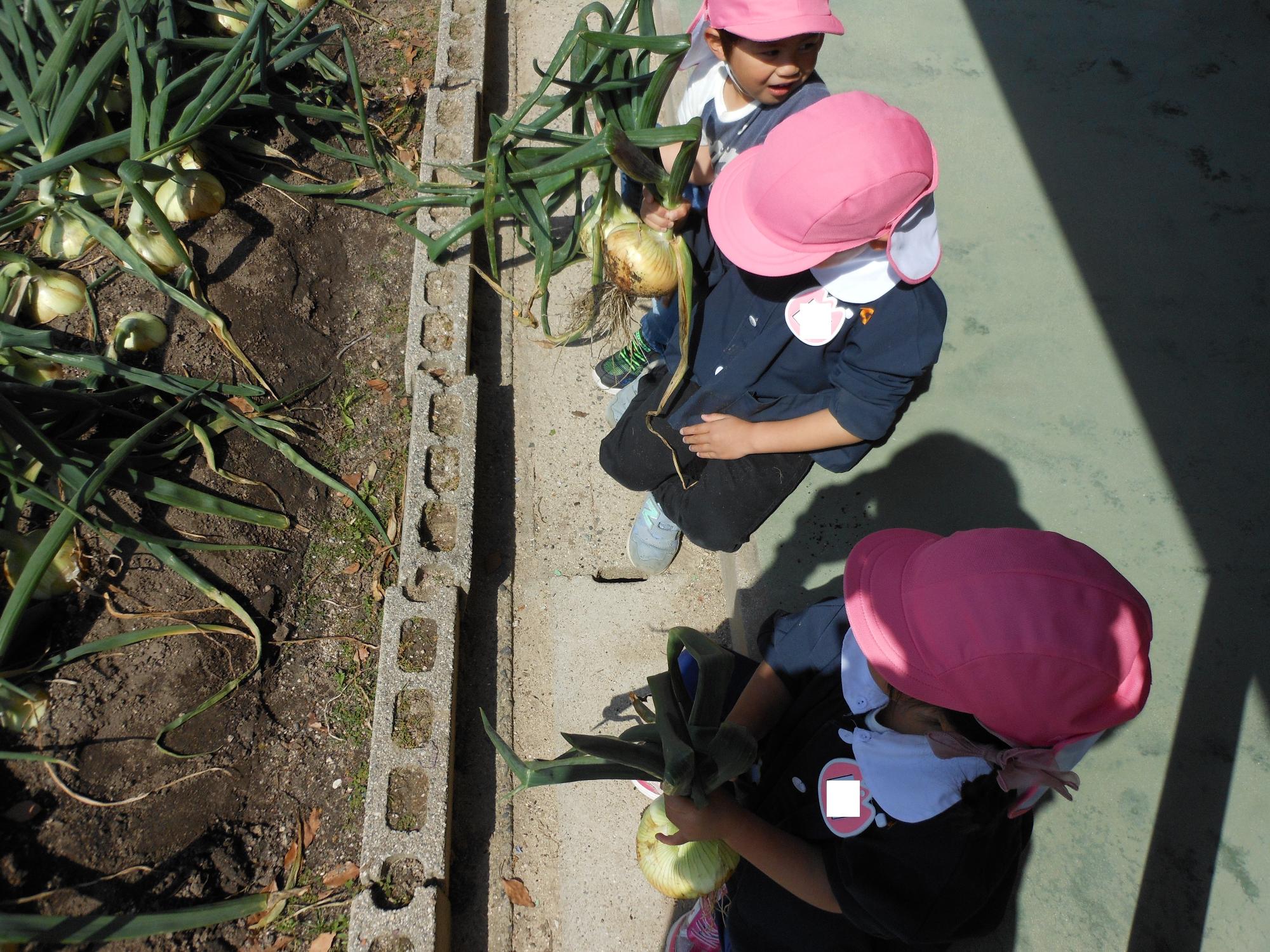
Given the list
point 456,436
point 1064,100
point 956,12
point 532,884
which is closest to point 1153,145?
point 1064,100

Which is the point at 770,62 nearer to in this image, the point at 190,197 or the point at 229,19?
the point at 190,197

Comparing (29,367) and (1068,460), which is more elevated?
(29,367)

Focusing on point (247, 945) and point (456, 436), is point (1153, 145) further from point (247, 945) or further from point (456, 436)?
point (247, 945)

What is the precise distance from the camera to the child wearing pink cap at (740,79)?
4.99 ft

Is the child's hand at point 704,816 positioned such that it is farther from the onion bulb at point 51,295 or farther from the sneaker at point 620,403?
the onion bulb at point 51,295

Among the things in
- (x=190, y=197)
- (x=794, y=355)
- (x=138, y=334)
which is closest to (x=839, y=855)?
(x=794, y=355)

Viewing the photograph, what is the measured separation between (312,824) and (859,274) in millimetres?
1717

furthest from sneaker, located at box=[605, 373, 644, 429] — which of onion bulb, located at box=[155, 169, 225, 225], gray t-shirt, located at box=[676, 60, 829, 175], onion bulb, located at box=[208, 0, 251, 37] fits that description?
onion bulb, located at box=[208, 0, 251, 37]

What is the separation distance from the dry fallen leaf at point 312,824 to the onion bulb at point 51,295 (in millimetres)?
1561

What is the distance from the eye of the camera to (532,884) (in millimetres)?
1914

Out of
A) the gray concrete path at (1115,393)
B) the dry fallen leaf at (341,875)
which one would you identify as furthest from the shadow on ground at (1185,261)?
the dry fallen leaf at (341,875)

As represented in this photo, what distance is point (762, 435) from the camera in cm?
172

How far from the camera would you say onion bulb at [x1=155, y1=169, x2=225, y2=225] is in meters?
→ 2.35

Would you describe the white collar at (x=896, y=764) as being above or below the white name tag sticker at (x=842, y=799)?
above
